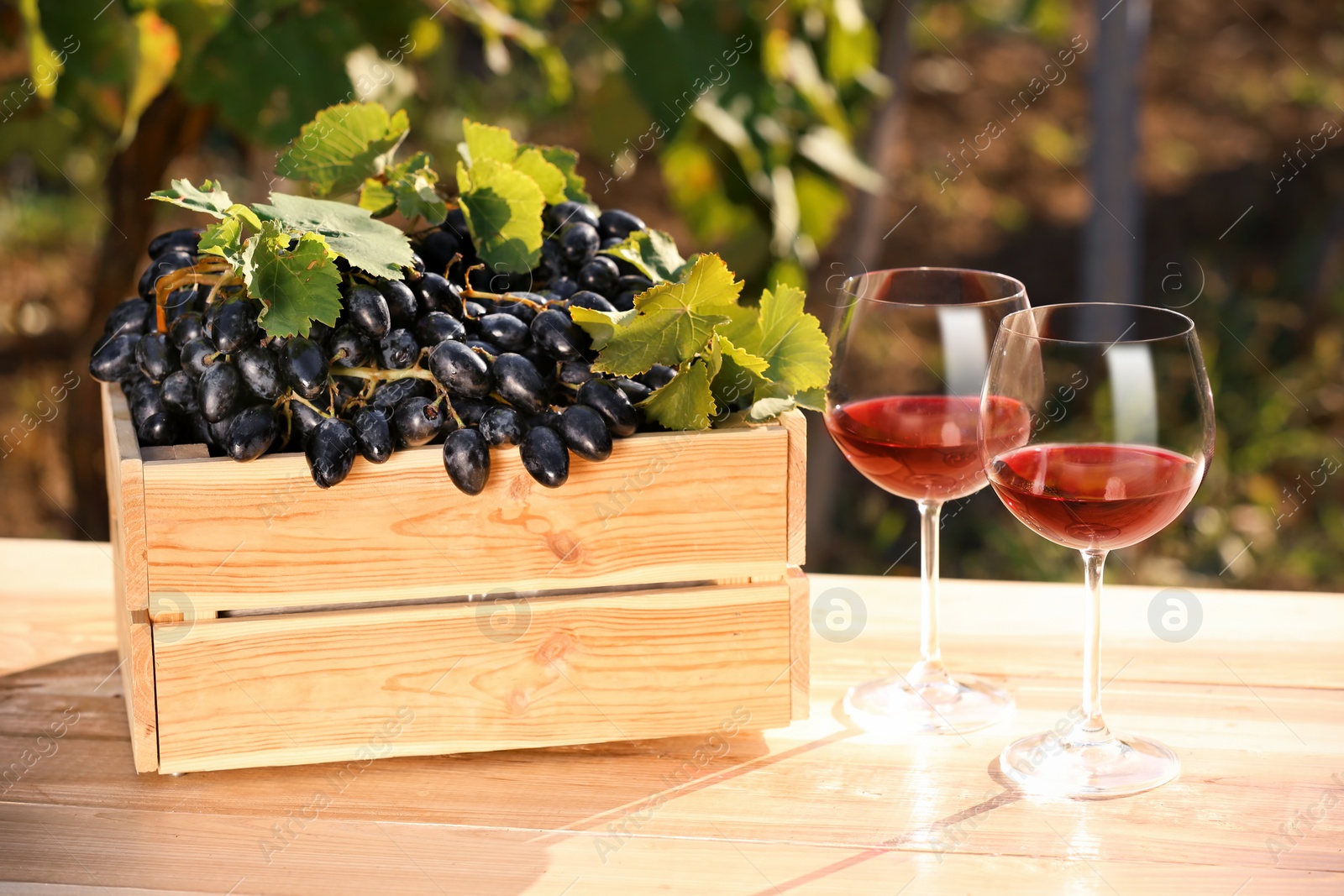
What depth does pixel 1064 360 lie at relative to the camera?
80 cm

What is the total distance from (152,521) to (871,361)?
51 cm

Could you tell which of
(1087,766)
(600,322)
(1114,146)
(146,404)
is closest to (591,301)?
(600,322)

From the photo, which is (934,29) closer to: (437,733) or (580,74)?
(580,74)

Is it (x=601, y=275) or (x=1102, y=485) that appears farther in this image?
(x=601, y=275)

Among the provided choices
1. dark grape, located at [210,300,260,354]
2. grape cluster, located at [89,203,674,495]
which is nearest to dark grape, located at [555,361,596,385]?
grape cluster, located at [89,203,674,495]

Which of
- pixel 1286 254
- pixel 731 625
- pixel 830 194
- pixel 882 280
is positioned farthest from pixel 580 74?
pixel 1286 254

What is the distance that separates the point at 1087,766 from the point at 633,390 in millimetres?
402

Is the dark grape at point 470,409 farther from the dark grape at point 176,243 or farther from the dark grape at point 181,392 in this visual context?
the dark grape at point 176,243

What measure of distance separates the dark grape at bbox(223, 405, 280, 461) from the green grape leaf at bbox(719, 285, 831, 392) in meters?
0.34

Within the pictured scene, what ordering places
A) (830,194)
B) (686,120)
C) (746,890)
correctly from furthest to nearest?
(830,194), (686,120), (746,890)

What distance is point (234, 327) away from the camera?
90 cm

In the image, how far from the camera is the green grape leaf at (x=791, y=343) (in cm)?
98

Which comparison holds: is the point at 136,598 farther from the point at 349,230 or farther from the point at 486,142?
the point at 486,142

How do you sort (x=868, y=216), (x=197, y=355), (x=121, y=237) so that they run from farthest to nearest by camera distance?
(x=868, y=216) < (x=121, y=237) < (x=197, y=355)
